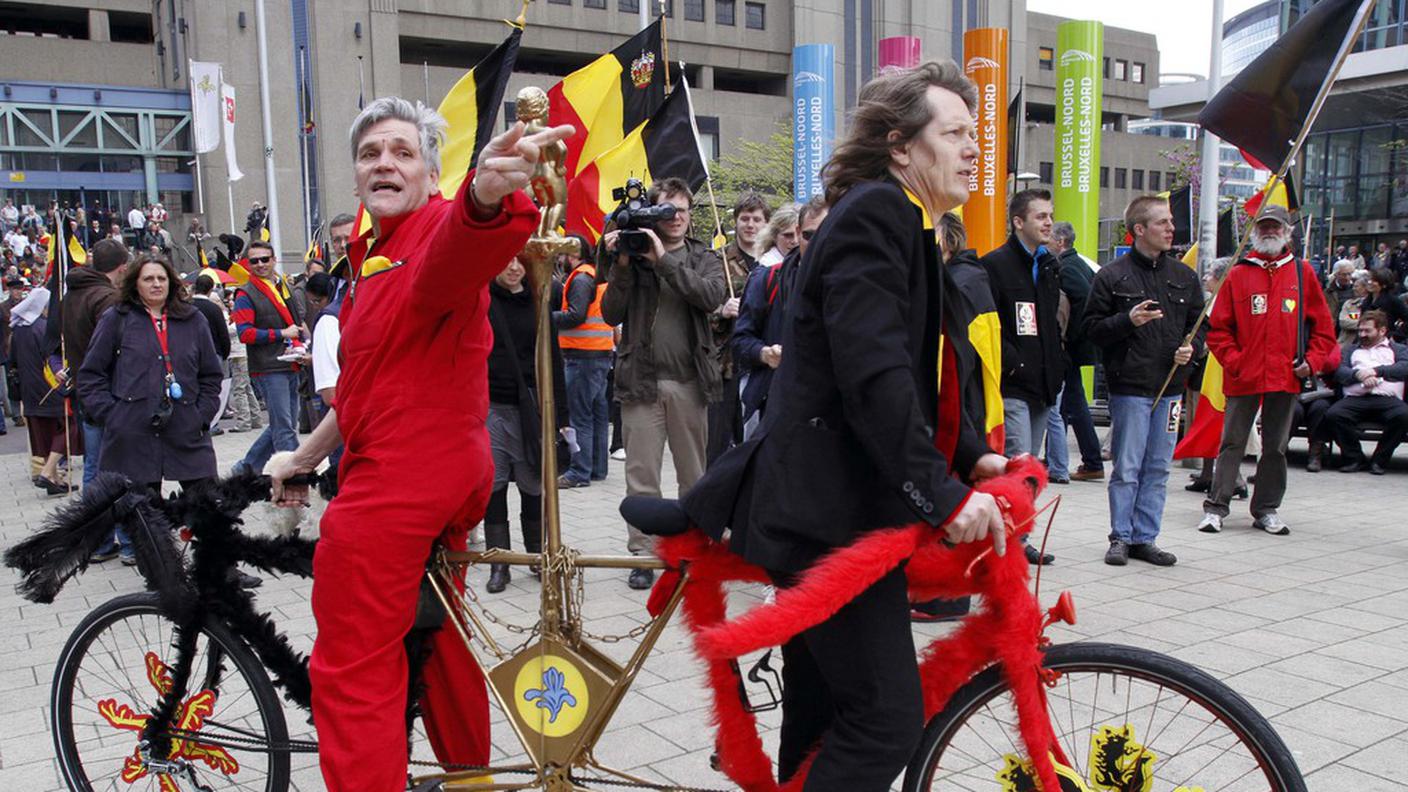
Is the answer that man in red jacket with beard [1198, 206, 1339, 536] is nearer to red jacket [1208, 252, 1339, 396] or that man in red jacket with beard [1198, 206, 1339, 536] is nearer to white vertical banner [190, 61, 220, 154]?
red jacket [1208, 252, 1339, 396]

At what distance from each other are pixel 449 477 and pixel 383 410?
221mm

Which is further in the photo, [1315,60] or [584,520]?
[584,520]

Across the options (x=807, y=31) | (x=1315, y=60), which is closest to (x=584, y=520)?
(x=1315, y=60)

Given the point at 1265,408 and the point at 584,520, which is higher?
the point at 1265,408

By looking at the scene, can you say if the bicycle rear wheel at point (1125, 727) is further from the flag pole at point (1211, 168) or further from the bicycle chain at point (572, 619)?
the flag pole at point (1211, 168)

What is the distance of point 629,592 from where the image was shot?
588 centimetres

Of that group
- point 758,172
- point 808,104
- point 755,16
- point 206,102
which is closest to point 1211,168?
point 808,104

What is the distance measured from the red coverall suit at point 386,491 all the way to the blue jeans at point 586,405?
647cm

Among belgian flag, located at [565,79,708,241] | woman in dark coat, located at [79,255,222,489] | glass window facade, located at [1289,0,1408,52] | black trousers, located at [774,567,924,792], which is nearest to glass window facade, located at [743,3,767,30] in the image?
glass window facade, located at [1289,0,1408,52]

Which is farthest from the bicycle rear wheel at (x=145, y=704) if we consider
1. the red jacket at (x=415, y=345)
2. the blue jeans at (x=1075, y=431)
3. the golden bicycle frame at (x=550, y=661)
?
the blue jeans at (x=1075, y=431)

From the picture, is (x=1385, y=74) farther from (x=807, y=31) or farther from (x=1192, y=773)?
(x=1192, y=773)

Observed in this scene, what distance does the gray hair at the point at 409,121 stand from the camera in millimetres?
2717

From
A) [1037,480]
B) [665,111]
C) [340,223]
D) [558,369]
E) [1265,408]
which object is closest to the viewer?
[1037,480]

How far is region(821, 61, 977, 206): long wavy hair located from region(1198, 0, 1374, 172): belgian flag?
4237 millimetres
